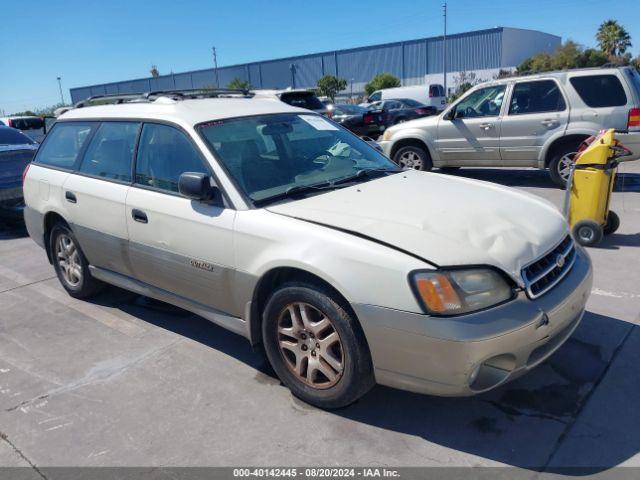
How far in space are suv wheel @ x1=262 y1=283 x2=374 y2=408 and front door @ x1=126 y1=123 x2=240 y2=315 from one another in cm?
43

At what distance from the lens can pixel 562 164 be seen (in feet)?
27.3

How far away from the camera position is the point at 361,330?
2742mm

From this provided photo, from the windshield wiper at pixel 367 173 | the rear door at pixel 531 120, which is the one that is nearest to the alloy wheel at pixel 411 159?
the rear door at pixel 531 120

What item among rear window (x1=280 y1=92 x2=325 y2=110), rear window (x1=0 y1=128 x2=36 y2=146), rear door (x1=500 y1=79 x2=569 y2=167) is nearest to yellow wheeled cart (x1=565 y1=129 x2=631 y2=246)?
rear door (x1=500 y1=79 x2=569 y2=167)

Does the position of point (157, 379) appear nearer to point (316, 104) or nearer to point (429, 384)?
point (429, 384)

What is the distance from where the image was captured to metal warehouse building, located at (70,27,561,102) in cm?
6600

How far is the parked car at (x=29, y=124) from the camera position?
2220cm

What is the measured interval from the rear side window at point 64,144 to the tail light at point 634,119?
286 inches

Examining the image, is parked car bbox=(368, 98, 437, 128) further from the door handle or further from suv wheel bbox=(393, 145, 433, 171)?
the door handle

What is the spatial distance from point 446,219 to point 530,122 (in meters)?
6.33

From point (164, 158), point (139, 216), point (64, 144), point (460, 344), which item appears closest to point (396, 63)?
point (64, 144)

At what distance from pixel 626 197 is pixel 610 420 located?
6.20 metres

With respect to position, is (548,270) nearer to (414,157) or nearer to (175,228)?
(175,228)

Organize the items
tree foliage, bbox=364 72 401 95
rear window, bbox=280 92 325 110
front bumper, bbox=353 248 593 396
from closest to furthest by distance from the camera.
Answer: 1. front bumper, bbox=353 248 593 396
2. rear window, bbox=280 92 325 110
3. tree foliage, bbox=364 72 401 95
